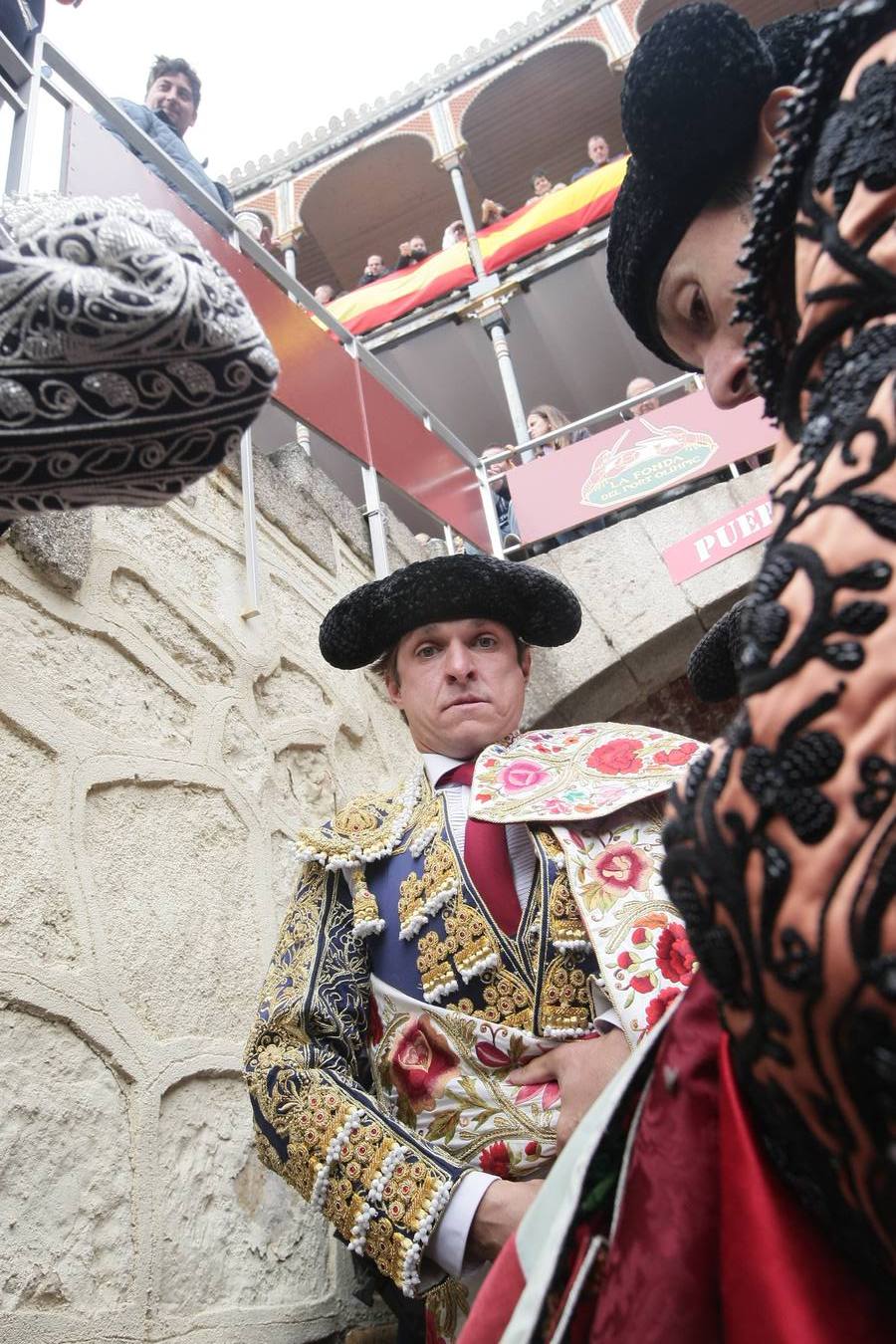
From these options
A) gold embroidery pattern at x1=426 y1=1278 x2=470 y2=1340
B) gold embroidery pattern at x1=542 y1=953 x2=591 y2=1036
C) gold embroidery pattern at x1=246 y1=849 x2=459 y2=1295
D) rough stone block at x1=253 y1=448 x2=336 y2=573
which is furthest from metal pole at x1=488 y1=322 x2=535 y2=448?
gold embroidery pattern at x1=426 y1=1278 x2=470 y2=1340

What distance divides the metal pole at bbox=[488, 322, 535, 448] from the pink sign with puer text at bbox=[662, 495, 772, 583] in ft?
5.88

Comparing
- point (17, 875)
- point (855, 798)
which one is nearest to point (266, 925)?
point (17, 875)

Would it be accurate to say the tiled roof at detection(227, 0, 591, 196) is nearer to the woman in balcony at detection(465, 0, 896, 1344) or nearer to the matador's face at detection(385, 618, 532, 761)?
the matador's face at detection(385, 618, 532, 761)

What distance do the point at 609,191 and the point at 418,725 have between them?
7.42m

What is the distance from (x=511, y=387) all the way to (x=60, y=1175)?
6.28m

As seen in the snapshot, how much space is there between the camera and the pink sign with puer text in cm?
396

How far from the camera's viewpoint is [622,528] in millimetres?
4191

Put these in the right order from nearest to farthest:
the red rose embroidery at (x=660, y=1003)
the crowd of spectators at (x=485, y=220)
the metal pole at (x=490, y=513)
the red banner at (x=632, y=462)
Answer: the red rose embroidery at (x=660, y=1003), the red banner at (x=632, y=462), the metal pole at (x=490, y=513), the crowd of spectators at (x=485, y=220)

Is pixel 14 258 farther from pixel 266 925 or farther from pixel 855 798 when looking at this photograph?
pixel 266 925

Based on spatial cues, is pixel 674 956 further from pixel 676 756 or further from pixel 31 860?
pixel 31 860

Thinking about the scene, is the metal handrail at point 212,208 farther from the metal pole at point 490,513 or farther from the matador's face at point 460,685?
the matador's face at point 460,685

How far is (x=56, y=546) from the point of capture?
70.2 inches

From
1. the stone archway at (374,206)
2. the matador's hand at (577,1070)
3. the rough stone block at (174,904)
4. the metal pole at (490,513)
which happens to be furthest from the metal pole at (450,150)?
the matador's hand at (577,1070)

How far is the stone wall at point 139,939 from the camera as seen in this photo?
1.32 meters
